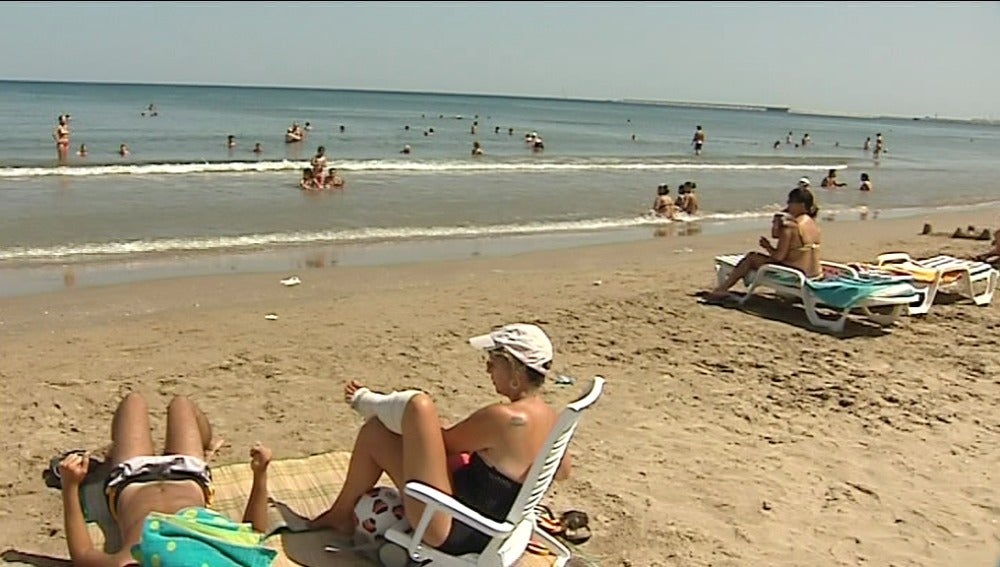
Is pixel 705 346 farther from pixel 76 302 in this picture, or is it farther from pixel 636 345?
pixel 76 302

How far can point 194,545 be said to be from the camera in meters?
2.81

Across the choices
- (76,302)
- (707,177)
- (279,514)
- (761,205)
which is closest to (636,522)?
(279,514)

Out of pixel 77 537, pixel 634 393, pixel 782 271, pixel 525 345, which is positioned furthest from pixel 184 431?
pixel 782 271

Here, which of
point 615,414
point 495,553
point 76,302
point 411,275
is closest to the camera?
point 495,553

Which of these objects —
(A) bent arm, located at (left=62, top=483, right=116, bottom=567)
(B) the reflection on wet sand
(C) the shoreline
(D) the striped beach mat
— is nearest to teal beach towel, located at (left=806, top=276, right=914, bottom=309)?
(D) the striped beach mat

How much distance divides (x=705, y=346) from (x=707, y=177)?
70.5 ft

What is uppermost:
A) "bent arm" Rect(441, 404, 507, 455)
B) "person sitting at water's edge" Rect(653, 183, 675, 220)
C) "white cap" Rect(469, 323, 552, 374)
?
"white cap" Rect(469, 323, 552, 374)

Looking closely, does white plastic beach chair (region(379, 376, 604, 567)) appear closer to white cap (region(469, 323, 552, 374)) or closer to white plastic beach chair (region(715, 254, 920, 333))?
white cap (region(469, 323, 552, 374))

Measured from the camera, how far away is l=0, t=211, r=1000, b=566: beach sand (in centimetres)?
416

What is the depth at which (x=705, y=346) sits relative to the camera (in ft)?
23.1

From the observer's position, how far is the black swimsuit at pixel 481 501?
10.7 feet

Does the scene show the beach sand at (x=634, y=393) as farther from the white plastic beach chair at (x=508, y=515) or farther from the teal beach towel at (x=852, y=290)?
the white plastic beach chair at (x=508, y=515)

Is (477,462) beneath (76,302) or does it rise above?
above

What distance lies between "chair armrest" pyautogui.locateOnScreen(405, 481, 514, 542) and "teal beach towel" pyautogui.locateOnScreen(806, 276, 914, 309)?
5033 millimetres
